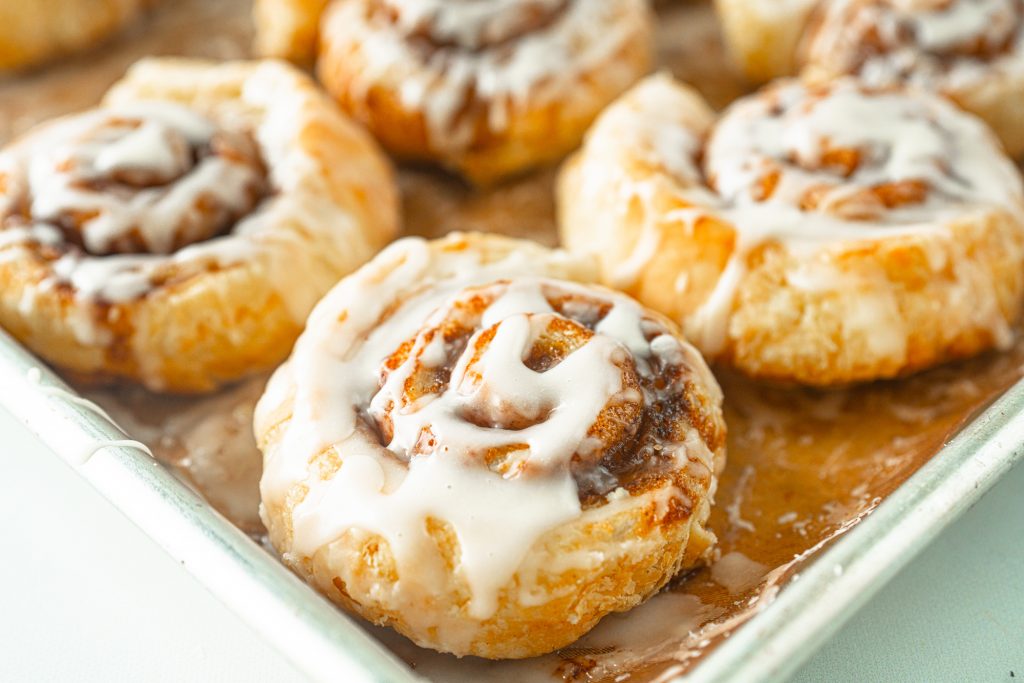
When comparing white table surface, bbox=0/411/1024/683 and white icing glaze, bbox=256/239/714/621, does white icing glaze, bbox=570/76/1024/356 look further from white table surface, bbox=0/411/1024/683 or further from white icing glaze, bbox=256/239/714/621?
white table surface, bbox=0/411/1024/683

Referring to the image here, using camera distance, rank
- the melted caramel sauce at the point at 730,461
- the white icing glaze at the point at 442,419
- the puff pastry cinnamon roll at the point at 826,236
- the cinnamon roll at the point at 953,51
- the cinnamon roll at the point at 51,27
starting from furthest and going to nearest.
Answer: the cinnamon roll at the point at 51,27
the cinnamon roll at the point at 953,51
the puff pastry cinnamon roll at the point at 826,236
the melted caramel sauce at the point at 730,461
the white icing glaze at the point at 442,419

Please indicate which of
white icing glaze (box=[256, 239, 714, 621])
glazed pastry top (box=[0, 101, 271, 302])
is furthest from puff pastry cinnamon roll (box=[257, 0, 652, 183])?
white icing glaze (box=[256, 239, 714, 621])

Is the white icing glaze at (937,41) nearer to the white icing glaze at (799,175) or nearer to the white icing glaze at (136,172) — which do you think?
the white icing glaze at (799,175)

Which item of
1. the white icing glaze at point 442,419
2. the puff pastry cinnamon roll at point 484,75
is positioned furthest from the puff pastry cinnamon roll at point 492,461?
the puff pastry cinnamon roll at point 484,75

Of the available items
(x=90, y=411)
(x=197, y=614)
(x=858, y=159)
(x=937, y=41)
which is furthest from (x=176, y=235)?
(x=937, y=41)

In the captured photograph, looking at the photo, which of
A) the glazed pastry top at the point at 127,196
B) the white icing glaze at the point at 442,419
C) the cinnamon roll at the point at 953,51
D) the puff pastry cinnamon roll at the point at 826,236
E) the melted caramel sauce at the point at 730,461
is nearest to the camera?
the white icing glaze at the point at 442,419

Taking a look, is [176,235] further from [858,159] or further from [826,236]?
[858,159]

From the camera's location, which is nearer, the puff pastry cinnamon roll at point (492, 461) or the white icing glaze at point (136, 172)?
the puff pastry cinnamon roll at point (492, 461)
